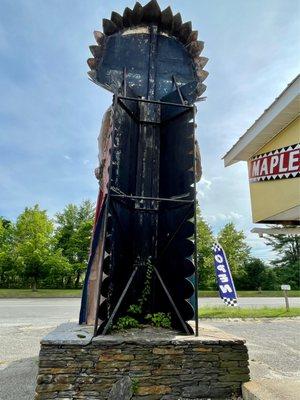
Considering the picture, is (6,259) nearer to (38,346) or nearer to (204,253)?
(204,253)

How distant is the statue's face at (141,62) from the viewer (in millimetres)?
5180

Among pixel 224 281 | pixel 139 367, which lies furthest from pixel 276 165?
pixel 224 281

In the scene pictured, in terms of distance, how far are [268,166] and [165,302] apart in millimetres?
2299

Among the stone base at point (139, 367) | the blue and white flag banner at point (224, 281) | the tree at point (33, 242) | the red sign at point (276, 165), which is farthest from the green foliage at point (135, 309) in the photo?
the tree at point (33, 242)

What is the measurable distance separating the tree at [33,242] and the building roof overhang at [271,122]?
21889 mm

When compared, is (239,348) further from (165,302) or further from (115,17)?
(115,17)

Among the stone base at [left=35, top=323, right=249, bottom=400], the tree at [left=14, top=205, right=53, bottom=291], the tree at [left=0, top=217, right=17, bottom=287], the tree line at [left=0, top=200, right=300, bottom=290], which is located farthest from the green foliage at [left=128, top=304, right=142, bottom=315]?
the tree at [left=0, top=217, right=17, bottom=287]

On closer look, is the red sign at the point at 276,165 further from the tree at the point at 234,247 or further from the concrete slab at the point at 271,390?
the tree at the point at 234,247

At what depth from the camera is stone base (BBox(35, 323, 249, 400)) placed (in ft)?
10.7

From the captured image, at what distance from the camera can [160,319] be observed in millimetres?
4219

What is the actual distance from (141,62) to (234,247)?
27.1 meters

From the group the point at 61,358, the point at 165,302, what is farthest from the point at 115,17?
the point at 61,358

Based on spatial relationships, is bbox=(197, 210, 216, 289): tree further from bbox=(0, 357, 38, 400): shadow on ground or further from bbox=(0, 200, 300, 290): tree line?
bbox=(0, 357, 38, 400): shadow on ground

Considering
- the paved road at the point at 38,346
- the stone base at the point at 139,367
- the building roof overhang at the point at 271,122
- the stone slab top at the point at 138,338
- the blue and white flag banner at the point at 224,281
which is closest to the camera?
the building roof overhang at the point at 271,122
